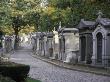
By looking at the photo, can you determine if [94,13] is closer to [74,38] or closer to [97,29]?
[74,38]

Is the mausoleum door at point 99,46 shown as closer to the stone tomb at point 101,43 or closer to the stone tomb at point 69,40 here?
the stone tomb at point 101,43

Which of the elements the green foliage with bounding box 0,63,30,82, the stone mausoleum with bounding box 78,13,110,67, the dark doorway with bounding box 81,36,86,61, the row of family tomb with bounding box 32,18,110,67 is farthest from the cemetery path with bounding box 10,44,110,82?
the dark doorway with bounding box 81,36,86,61

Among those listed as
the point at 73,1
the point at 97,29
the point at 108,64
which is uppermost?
the point at 73,1

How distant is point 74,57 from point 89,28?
4.74 meters

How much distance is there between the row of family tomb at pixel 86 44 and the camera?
36875mm

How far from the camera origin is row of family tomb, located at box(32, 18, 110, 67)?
36875 millimetres

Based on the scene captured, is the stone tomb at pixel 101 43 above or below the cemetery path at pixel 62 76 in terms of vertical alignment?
above

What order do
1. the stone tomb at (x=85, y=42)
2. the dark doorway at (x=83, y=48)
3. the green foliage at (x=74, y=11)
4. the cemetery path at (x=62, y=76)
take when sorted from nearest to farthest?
1. the cemetery path at (x=62, y=76)
2. the stone tomb at (x=85, y=42)
3. the dark doorway at (x=83, y=48)
4. the green foliage at (x=74, y=11)

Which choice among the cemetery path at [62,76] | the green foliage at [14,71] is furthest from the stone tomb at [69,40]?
the green foliage at [14,71]

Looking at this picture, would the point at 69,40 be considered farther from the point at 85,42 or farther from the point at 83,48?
the point at 85,42

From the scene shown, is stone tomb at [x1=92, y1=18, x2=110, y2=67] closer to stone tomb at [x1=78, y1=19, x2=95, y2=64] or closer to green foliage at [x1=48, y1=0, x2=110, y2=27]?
stone tomb at [x1=78, y1=19, x2=95, y2=64]

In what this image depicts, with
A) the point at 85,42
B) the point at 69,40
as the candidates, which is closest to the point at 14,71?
the point at 85,42

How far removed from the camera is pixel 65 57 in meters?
47.2

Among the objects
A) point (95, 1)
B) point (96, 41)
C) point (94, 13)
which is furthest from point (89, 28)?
point (95, 1)
